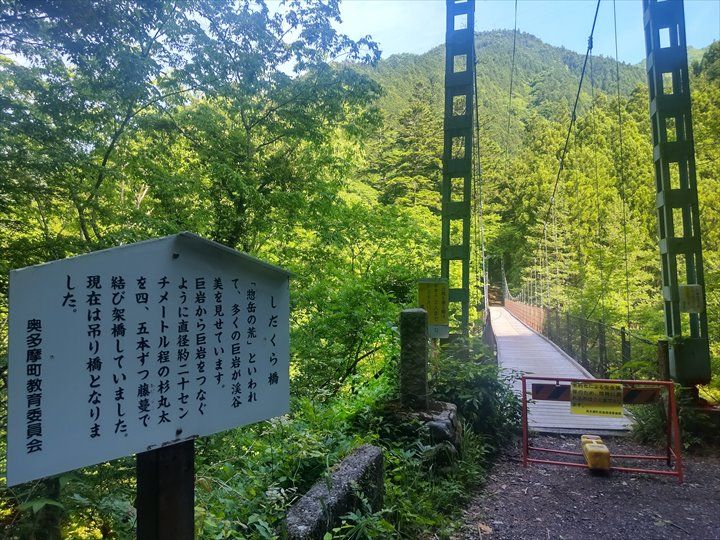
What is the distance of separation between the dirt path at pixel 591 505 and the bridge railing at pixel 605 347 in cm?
182

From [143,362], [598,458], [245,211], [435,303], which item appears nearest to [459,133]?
[435,303]

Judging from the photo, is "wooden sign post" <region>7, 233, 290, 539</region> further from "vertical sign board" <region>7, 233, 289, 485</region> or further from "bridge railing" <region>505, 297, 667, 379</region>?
"bridge railing" <region>505, 297, 667, 379</region>

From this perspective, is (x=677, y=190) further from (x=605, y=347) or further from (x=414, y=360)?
(x=605, y=347)

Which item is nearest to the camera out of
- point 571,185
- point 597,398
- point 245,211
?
point 597,398

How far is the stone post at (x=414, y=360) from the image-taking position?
445cm

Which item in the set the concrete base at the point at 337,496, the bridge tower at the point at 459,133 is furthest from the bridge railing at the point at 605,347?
the concrete base at the point at 337,496

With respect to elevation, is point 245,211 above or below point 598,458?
above

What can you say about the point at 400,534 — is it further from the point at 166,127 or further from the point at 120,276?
the point at 166,127

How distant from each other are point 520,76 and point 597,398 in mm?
103017

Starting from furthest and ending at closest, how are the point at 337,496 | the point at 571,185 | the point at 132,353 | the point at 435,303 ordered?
the point at 571,185 < the point at 435,303 < the point at 337,496 < the point at 132,353

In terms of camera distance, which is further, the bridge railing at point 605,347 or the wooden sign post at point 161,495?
the bridge railing at point 605,347

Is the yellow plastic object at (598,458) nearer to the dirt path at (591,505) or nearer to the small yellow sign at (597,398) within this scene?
the dirt path at (591,505)

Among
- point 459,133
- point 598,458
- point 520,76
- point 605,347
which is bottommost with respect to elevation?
point 598,458

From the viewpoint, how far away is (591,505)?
12.6ft
